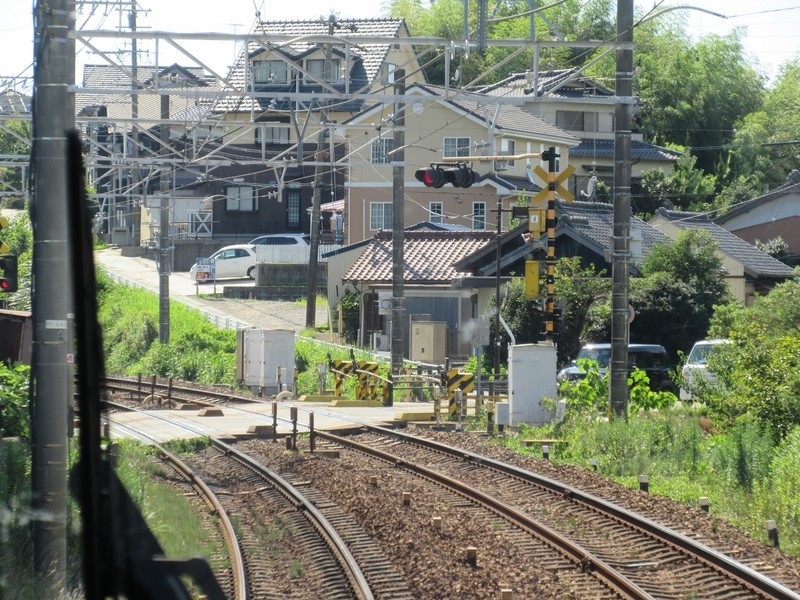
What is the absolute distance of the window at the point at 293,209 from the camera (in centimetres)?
5116

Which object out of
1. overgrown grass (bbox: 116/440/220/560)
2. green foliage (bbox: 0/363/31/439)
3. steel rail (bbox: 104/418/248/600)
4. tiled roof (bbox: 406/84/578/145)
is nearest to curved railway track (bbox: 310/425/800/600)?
steel rail (bbox: 104/418/248/600)

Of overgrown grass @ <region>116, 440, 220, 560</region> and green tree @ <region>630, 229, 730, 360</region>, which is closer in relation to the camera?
overgrown grass @ <region>116, 440, 220, 560</region>

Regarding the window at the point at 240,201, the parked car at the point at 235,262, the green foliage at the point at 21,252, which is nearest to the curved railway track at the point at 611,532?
the green foliage at the point at 21,252

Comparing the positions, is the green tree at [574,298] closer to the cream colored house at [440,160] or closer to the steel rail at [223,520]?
the steel rail at [223,520]

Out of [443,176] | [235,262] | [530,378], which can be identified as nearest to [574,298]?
[443,176]

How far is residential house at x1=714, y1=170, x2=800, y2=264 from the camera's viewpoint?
44.7 meters

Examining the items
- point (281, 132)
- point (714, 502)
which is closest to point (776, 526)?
point (714, 502)

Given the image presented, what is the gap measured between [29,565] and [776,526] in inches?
263

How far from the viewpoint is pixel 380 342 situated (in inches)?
1238

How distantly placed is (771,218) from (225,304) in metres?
24.0

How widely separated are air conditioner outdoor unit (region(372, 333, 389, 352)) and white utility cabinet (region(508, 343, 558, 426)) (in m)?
13.8

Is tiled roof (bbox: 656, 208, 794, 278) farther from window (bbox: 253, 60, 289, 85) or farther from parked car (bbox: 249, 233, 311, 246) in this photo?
window (bbox: 253, 60, 289, 85)

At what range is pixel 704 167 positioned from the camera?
58719 mm

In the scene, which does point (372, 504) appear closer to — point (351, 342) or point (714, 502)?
point (714, 502)
